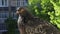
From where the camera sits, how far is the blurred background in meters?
8.47

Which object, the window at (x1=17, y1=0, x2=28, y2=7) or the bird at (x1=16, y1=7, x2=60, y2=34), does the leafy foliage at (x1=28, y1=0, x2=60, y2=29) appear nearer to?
the bird at (x1=16, y1=7, x2=60, y2=34)

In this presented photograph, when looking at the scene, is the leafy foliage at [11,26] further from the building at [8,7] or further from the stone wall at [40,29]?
the stone wall at [40,29]

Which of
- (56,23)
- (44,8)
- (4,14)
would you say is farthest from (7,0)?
(56,23)

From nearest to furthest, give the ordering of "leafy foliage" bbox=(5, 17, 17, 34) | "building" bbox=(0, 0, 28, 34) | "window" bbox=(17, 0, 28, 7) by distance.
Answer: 1. "leafy foliage" bbox=(5, 17, 17, 34)
2. "window" bbox=(17, 0, 28, 7)
3. "building" bbox=(0, 0, 28, 34)

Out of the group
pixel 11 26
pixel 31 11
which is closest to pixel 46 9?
pixel 31 11

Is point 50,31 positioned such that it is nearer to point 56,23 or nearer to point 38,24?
point 38,24

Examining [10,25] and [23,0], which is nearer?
[10,25]

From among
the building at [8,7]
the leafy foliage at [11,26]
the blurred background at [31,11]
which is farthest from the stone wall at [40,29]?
the building at [8,7]

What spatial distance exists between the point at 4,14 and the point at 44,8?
390 inches

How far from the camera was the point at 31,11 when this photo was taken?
1170cm

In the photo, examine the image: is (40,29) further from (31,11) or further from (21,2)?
(21,2)

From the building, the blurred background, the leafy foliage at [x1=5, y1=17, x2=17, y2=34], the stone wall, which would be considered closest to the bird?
the stone wall

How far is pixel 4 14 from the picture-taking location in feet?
68.6

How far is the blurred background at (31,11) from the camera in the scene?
8467mm
